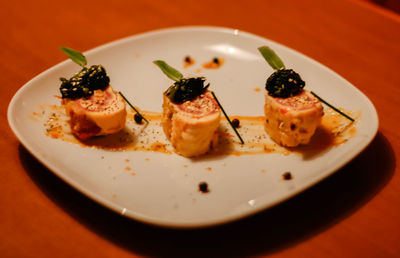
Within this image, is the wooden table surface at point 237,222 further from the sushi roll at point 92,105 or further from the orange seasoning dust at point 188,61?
the orange seasoning dust at point 188,61

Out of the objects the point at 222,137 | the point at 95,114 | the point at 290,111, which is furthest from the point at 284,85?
the point at 95,114

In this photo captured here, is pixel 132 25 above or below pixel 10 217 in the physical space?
above

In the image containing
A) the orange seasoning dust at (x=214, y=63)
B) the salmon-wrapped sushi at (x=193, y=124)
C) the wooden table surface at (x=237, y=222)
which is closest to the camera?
the wooden table surface at (x=237, y=222)

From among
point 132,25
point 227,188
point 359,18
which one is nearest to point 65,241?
point 227,188

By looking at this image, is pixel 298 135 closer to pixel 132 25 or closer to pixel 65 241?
pixel 65 241

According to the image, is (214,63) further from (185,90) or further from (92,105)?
(92,105)

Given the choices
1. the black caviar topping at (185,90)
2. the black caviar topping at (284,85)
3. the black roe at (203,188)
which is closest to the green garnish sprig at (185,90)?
the black caviar topping at (185,90)

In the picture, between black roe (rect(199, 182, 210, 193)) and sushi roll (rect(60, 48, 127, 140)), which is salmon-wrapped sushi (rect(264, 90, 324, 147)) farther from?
sushi roll (rect(60, 48, 127, 140))
